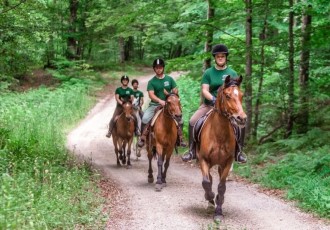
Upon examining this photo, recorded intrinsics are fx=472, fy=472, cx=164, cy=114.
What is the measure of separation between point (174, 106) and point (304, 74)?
6800 mm

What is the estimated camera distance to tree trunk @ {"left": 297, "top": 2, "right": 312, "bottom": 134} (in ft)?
50.0

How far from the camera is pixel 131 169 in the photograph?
15570mm

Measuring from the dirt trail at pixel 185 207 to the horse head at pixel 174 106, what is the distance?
1.90 m

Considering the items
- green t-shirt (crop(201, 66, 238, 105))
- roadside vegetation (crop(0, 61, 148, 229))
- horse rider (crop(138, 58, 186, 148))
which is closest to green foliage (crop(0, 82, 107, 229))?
roadside vegetation (crop(0, 61, 148, 229))

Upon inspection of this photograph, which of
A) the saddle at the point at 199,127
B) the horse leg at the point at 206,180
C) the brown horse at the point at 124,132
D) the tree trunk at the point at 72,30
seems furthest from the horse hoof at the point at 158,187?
the tree trunk at the point at 72,30

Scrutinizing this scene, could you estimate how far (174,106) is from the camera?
1128 cm

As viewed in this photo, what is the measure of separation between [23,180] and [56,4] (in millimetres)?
30742

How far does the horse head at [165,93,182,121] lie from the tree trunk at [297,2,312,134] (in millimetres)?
5644

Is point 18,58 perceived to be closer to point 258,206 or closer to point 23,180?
point 23,180

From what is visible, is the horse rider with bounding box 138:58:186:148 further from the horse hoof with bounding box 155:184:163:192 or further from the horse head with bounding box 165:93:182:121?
the horse hoof with bounding box 155:184:163:192

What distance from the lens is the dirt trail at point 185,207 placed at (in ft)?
28.5

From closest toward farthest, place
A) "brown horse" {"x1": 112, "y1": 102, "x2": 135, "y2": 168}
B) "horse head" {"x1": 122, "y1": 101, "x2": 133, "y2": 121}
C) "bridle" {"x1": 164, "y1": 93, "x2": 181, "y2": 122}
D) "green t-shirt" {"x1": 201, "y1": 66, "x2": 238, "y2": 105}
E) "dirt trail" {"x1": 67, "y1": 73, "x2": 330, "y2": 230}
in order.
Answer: "dirt trail" {"x1": 67, "y1": 73, "x2": 330, "y2": 230}, "green t-shirt" {"x1": 201, "y1": 66, "x2": 238, "y2": 105}, "bridle" {"x1": 164, "y1": 93, "x2": 181, "y2": 122}, "horse head" {"x1": 122, "y1": 101, "x2": 133, "y2": 121}, "brown horse" {"x1": 112, "y1": 102, "x2": 135, "y2": 168}

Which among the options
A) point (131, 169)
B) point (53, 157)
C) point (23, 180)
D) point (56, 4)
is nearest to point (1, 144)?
point (53, 157)

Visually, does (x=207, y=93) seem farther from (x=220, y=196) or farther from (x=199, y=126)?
(x=220, y=196)
